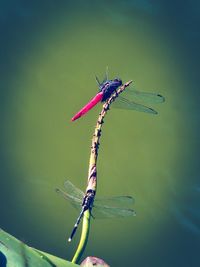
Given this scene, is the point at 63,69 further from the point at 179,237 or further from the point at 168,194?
the point at 179,237

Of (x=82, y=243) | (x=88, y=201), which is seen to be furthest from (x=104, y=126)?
(x=82, y=243)

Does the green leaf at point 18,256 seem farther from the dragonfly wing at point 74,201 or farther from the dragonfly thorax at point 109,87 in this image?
the dragonfly thorax at point 109,87

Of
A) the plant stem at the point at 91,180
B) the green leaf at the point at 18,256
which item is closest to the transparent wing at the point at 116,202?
the plant stem at the point at 91,180

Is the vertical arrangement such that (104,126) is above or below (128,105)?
below

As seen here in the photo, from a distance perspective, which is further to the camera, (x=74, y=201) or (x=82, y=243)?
(x=74, y=201)

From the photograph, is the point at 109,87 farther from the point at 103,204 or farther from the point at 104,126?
the point at 103,204
